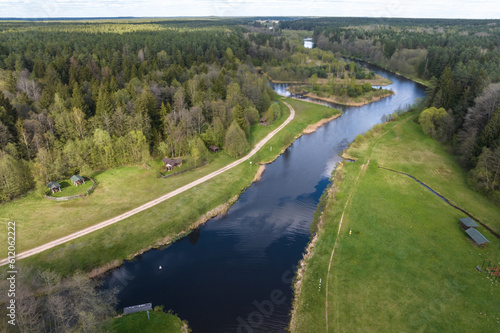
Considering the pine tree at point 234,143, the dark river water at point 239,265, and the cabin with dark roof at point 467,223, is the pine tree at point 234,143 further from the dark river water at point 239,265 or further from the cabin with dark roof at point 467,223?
the cabin with dark roof at point 467,223

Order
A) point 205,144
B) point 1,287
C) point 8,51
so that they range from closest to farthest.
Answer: point 1,287 < point 205,144 < point 8,51

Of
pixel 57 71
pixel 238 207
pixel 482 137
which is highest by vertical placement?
pixel 57 71

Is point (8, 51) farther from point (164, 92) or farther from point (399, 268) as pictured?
point (399, 268)

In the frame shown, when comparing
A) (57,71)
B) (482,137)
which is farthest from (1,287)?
(482,137)

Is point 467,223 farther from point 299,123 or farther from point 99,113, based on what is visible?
point 99,113

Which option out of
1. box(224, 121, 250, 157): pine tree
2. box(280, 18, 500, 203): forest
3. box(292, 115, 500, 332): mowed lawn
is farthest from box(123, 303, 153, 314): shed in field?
box(280, 18, 500, 203): forest

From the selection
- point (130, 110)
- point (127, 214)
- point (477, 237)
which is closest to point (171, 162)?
point (130, 110)
